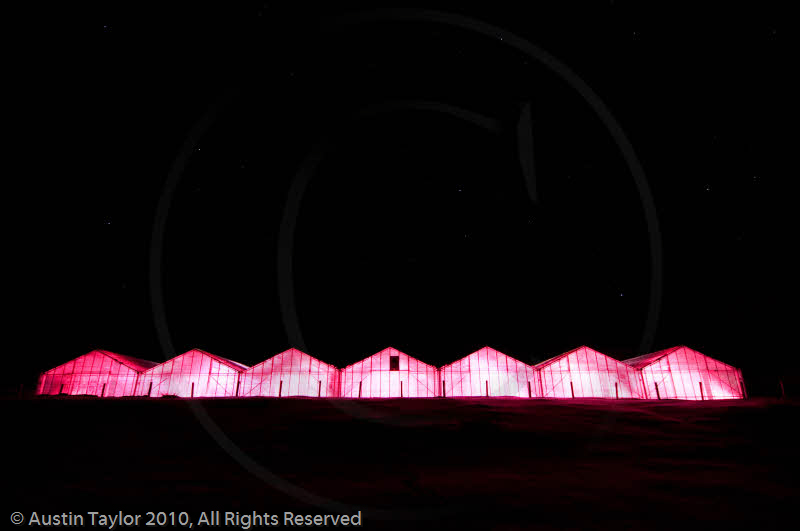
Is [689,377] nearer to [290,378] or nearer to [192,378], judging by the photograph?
[290,378]

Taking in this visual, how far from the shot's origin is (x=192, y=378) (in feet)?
99.8

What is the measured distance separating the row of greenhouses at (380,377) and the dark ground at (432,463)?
1345cm

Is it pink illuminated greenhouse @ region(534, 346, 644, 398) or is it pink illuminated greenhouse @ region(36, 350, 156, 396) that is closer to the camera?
pink illuminated greenhouse @ region(534, 346, 644, 398)

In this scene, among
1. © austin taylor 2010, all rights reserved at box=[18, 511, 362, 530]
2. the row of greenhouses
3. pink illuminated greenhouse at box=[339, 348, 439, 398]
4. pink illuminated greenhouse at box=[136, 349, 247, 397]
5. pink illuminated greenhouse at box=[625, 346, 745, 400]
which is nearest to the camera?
© austin taylor 2010, all rights reserved at box=[18, 511, 362, 530]

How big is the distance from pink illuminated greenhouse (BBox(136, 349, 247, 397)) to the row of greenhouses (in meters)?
0.07

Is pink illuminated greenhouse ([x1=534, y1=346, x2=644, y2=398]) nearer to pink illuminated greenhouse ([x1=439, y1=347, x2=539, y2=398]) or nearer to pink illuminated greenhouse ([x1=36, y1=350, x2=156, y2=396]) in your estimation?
pink illuminated greenhouse ([x1=439, y1=347, x2=539, y2=398])

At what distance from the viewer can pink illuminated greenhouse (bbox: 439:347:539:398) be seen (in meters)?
29.9

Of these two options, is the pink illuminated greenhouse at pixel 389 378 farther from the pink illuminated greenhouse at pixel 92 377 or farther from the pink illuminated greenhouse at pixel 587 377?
the pink illuminated greenhouse at pixel 92 377

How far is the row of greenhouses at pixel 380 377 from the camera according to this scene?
97.7 feet

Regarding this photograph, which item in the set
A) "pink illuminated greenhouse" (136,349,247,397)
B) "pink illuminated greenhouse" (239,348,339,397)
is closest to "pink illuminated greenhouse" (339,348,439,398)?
"pink illuminated greenhouse" (239,348,339,397)

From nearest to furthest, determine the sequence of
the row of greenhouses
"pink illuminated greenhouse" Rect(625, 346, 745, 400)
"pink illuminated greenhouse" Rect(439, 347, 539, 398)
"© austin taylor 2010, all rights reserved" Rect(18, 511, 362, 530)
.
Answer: "© austin taylor 2010, all rights reserved" Rect(18, 511, 362, 530) → "pink illuminated greenhouse" Rect(625, 346, 745, 400) → the row of greenhouses → "pink illuminated greenhouse" Rect(439, 347, 539, 398)

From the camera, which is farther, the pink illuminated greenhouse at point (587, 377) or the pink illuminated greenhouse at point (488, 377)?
the pink illuminated greenhouse at point (488, 377)

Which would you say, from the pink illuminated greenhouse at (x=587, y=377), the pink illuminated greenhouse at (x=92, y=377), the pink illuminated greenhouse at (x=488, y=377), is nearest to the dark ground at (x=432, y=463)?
the pink illuminated greenhouse at (x=488, y=377)

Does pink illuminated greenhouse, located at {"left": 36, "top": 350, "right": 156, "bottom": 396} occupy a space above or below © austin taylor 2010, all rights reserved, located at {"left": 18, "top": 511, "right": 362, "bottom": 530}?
above
